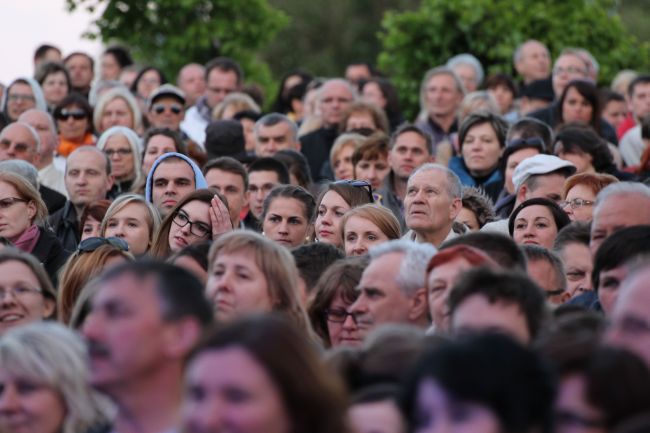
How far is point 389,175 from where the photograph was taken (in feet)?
45.3

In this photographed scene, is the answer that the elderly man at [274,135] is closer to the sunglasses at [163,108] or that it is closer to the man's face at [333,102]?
the man's face at [333,102]

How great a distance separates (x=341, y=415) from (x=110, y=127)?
10.8 metres

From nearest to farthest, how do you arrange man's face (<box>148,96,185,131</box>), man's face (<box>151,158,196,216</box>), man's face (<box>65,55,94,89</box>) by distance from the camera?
man's face (<box>151,158,196,216</box>) < man's face (<box>148,96,185,131</box>) < man's face (<box>65,55,94,89</box>)

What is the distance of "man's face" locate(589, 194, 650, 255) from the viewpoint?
8.41 metres

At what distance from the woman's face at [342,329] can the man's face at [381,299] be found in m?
0.29

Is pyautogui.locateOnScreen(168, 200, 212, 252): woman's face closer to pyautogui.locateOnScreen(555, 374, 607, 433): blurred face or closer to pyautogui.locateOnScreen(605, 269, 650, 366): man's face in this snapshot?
pyautogui.locateOnScreen(605, 269, 650, 366): man's face

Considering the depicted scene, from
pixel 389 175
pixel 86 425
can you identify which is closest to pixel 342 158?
pixel 389 175

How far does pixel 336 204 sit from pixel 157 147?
9.69 ft

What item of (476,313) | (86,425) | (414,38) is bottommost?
(86,425)

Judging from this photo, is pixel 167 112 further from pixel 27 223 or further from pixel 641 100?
pixel 641 100

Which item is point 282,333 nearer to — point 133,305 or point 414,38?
point 133,305

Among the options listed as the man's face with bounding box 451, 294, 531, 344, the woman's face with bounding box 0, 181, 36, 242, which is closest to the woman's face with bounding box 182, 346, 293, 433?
the man's face with bounding box 451, 294, 531, 344

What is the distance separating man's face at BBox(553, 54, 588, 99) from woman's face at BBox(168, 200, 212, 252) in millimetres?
6492

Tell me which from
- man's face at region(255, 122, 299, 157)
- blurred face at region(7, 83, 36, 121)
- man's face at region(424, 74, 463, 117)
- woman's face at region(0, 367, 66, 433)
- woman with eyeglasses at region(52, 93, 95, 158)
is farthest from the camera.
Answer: blurred face at region(7, 83, 36, 121)
